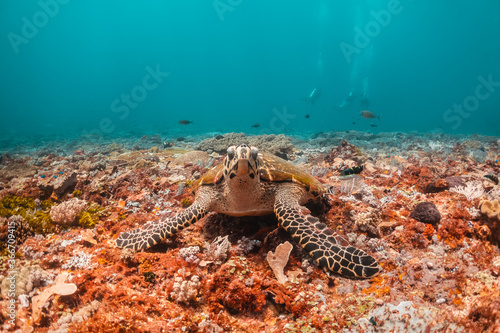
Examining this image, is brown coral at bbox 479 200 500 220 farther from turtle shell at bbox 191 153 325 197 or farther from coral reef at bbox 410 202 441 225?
turtle shell at bbox 191 153 325 197

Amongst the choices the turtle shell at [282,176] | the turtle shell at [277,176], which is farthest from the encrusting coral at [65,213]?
the turtle shell at [282,176]

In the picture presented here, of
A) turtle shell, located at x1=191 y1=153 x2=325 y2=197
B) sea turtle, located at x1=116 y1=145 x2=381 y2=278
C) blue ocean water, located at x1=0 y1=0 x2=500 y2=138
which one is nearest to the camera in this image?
sea turtle, located at x1=116 y1=145 x2=381 y2=278

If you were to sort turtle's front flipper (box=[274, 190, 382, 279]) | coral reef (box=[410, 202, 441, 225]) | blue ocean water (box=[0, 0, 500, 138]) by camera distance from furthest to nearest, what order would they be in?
blue ocean water (box=[0, 0, 500, 138]) < coral reef (box=[410, 202, 441, 225]) < turtle's front flipper (box=[274, 190, 382, 279])

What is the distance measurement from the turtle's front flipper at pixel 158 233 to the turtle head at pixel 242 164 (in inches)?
32.8

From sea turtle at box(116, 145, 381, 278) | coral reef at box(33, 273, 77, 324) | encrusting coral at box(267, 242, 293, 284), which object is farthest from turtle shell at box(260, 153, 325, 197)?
coral reef at box(33, 273, 77, 324)

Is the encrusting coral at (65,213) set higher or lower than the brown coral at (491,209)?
lower

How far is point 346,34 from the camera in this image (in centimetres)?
13312

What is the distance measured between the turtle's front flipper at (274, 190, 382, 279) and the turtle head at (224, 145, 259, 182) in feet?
2.29

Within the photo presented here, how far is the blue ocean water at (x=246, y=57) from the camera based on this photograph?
120 m

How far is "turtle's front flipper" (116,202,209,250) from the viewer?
3.38 m

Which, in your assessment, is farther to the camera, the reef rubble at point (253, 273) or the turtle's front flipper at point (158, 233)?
the turtle's front flipper at point (158, 233)

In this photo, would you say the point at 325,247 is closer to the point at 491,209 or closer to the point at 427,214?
the point at 427,214

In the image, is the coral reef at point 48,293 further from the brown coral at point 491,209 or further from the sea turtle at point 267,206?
the brown coral at point 491,209

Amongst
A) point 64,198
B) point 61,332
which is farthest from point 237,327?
point 64,198
